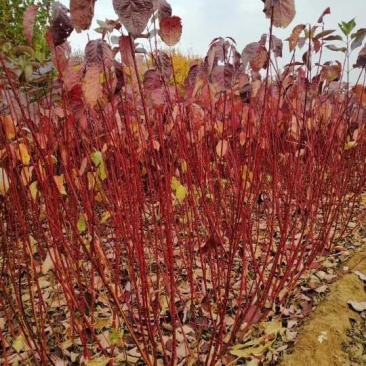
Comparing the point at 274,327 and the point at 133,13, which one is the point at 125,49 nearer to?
the point at 133,13

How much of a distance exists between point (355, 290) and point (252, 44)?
1344 mm

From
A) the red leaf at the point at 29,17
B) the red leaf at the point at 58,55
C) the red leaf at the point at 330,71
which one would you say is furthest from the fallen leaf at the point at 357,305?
the red leaf at the point at 29,17

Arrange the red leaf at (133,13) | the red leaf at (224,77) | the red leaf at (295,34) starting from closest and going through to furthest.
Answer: the red leaf at (133,13) < the red leaf at (224,77) < the red leaf at (295,34)

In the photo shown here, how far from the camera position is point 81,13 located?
0.74 m

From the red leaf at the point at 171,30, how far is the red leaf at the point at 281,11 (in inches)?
8.1

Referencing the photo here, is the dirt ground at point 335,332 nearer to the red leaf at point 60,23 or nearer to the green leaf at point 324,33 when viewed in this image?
the green leaf at point 324,33

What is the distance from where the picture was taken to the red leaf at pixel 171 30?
92 cm

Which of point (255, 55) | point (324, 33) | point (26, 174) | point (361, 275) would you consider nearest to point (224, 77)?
point (255, 55)

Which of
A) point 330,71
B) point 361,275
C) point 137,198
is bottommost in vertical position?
point 361,275

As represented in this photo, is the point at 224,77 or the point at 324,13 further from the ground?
the point at 324,13

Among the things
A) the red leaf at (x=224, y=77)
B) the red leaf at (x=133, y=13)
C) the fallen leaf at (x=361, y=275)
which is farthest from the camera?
the fallen leaf at (x=361, y=275)

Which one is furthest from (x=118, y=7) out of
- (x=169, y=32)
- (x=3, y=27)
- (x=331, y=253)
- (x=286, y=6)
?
(x=3, y=27)

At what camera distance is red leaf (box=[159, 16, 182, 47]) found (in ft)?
3.03

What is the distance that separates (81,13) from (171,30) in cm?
26
